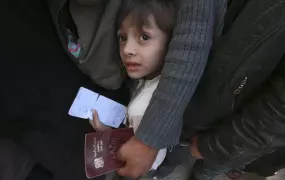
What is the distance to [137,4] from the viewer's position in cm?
83

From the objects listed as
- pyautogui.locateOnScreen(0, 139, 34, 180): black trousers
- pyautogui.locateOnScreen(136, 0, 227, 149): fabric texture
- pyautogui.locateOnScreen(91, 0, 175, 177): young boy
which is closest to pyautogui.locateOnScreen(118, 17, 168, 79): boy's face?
pyautogui.locateOnScreen(91, 0, 175, 177): young boy

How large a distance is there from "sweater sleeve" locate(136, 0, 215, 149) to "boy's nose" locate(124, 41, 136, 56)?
0.16 m

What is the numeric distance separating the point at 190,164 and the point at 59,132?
0.70 metres

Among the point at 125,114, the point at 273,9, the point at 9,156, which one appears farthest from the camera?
the point at 125,114

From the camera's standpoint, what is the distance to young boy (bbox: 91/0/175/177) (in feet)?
2.67

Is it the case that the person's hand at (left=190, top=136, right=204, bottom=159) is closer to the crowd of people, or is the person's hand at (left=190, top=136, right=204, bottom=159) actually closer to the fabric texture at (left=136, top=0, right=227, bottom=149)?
the crowd of people

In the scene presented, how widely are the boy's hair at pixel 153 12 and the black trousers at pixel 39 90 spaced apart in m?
0.27

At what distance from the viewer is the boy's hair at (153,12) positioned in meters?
0.81

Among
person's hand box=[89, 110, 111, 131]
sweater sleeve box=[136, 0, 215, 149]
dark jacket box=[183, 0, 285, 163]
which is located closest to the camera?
dark jacket box=[183, 0, 285, 163]

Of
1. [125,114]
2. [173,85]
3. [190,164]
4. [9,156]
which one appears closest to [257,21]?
[173,85]

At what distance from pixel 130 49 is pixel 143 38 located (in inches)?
1.9

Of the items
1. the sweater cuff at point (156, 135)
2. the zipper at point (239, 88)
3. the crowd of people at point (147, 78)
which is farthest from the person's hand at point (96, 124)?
the zipper at point (239, 88)

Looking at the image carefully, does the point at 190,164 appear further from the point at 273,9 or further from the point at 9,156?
the point at 273,9

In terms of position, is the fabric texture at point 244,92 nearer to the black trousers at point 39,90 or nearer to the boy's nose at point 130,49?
the boy's nose at point 130,49
